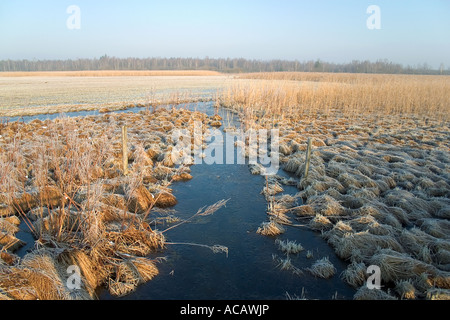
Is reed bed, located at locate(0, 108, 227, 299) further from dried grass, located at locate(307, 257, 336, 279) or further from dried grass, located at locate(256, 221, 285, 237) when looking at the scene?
dried grass, located at locate(307, 257, 336, 279)

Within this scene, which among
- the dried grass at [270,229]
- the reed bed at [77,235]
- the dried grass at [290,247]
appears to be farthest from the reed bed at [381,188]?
the reed bed at [77,235]

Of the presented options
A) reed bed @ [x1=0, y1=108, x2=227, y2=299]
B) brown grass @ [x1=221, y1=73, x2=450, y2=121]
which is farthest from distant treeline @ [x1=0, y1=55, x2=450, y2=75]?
reed bed @ [x1=0, y1=108, x2=227, y2=299]

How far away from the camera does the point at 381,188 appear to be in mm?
6938

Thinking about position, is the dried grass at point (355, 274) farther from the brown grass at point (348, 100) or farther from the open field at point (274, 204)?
the brown grass at point (348, 100)

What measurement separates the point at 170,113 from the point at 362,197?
538 inches

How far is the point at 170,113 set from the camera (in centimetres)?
1770

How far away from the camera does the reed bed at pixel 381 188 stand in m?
4.15

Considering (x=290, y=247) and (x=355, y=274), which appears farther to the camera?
(x=290, y=247)

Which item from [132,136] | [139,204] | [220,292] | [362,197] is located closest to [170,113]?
[132,136]

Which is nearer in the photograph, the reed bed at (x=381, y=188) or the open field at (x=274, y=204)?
the open field at (x=274, y=204)

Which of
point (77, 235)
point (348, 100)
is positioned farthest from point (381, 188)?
point (348, 100)

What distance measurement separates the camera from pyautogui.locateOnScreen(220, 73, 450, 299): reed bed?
13.6 ft

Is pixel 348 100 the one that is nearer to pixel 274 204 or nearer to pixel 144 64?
pixel 274 204
